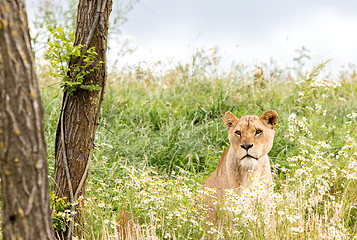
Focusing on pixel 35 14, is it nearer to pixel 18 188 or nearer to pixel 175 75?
pixel 175 75

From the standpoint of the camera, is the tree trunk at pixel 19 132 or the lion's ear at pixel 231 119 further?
the lion's ear at pixel 231 119

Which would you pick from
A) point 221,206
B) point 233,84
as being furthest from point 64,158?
point 233,84

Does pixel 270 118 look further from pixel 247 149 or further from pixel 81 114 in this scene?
pixel 81 114

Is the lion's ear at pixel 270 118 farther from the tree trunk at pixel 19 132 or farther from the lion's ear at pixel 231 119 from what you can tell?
the tree trunk at pixel 19 132

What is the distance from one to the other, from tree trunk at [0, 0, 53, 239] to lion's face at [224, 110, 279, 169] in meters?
2.48

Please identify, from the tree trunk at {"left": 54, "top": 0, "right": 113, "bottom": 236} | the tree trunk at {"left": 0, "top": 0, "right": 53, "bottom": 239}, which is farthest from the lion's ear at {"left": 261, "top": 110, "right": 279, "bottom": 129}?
the tree trunk at {"left": 0, "top": 0, "right": 53, "bottom": 239}

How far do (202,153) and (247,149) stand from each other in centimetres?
244

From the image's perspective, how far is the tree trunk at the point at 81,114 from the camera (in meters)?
4.53

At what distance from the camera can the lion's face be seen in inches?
185

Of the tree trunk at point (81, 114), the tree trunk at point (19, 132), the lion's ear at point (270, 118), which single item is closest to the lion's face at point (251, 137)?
the lion's ear at point (270, 118)

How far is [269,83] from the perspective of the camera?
9.21 meters

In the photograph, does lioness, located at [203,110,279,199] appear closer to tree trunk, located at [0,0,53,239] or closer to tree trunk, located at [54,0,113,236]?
tree trunk, located at [54,0,113,236]

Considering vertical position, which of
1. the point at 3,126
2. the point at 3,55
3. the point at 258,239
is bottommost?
the point at 258,239

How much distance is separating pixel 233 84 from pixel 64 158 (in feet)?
16.8
